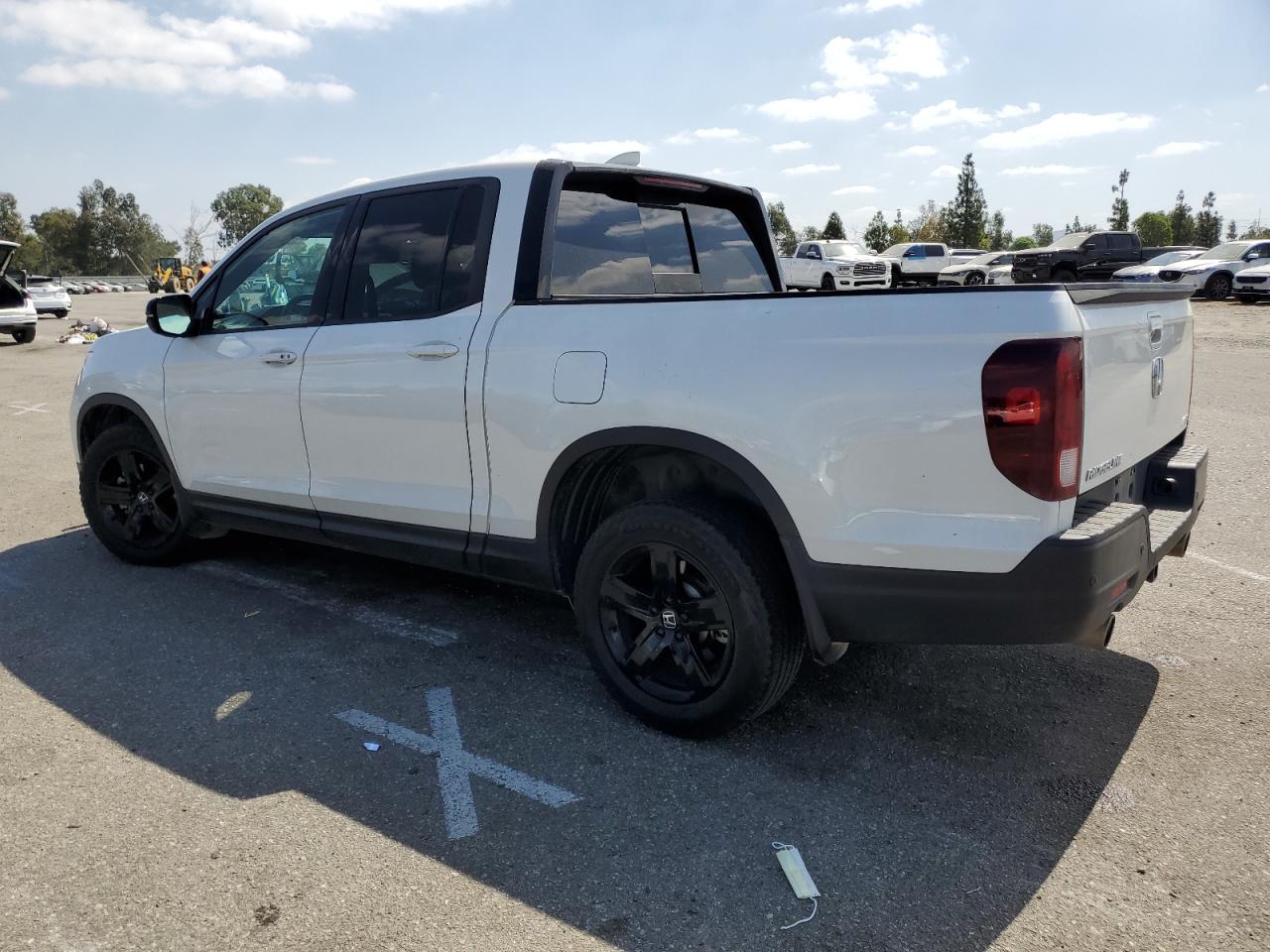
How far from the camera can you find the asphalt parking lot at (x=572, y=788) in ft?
8.03

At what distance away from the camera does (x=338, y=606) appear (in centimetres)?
473

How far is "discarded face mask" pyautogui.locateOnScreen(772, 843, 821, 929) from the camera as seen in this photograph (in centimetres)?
247

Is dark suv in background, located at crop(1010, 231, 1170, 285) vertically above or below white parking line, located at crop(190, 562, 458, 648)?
above

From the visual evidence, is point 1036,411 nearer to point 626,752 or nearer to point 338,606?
point 626,752

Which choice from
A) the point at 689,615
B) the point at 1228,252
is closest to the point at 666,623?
the point at 689,615

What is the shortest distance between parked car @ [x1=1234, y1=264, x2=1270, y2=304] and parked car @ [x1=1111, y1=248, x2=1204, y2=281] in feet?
6.50

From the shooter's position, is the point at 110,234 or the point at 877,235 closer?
the point at 877,235

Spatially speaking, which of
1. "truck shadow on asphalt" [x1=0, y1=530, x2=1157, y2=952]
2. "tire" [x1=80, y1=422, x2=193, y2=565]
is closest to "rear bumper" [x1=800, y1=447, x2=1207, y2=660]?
"truck shadow on asphalt" [x1=0, y1=530, x2=1157, y2=952]

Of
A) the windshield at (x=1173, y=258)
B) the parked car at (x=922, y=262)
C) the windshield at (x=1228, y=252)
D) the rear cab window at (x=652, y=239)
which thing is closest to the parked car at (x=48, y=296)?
the parked car at (x=922, y=262)

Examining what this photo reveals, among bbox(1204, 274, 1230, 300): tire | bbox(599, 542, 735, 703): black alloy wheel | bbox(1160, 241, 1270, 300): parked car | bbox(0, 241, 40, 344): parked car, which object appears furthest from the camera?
bbox(1204, 274, 1230, 300): tire

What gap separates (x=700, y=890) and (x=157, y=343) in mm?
4029

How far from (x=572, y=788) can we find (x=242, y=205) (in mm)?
144536

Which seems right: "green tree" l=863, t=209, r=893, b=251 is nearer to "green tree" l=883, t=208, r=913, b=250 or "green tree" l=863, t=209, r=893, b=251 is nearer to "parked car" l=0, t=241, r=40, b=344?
"green tree" l=883, t=208, r=913, b=250

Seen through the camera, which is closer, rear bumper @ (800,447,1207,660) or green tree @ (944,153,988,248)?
rear bumper @ (800,447,1207,660)
